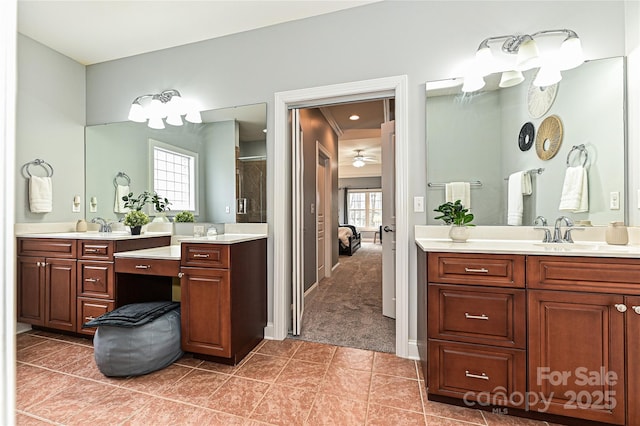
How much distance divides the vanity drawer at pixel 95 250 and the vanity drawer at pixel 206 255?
30.8 inches

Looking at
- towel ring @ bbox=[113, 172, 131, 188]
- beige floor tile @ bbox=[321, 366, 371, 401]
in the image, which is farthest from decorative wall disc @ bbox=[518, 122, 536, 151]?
towel ring @ bbox=[113, 172, 131, 188]

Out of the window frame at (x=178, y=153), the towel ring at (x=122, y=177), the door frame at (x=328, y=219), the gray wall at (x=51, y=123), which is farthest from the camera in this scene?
the door frame at (x=328, y=219)

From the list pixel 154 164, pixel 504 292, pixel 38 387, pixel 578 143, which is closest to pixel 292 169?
pixel 154 164

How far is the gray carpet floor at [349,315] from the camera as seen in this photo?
251cm

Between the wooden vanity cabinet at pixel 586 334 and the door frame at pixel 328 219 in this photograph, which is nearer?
the wooden vanity cabinet at pixel 586 334

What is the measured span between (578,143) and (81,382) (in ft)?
11.7

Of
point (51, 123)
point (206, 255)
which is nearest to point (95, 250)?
point (206, 255)

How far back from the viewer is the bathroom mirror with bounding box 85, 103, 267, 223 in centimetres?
261

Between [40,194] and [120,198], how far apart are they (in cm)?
63

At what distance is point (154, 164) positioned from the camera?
295 cm

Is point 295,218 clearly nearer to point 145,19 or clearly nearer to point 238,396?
point 238,396

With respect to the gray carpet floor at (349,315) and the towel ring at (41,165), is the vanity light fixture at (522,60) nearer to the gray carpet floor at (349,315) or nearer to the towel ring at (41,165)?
the gray carpet floor at (349,315)

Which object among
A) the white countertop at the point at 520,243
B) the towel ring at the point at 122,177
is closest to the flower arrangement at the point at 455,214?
the white countertop at the point at 520,243

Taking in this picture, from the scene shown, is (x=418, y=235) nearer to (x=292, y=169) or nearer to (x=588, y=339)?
(x=588, y=339)
